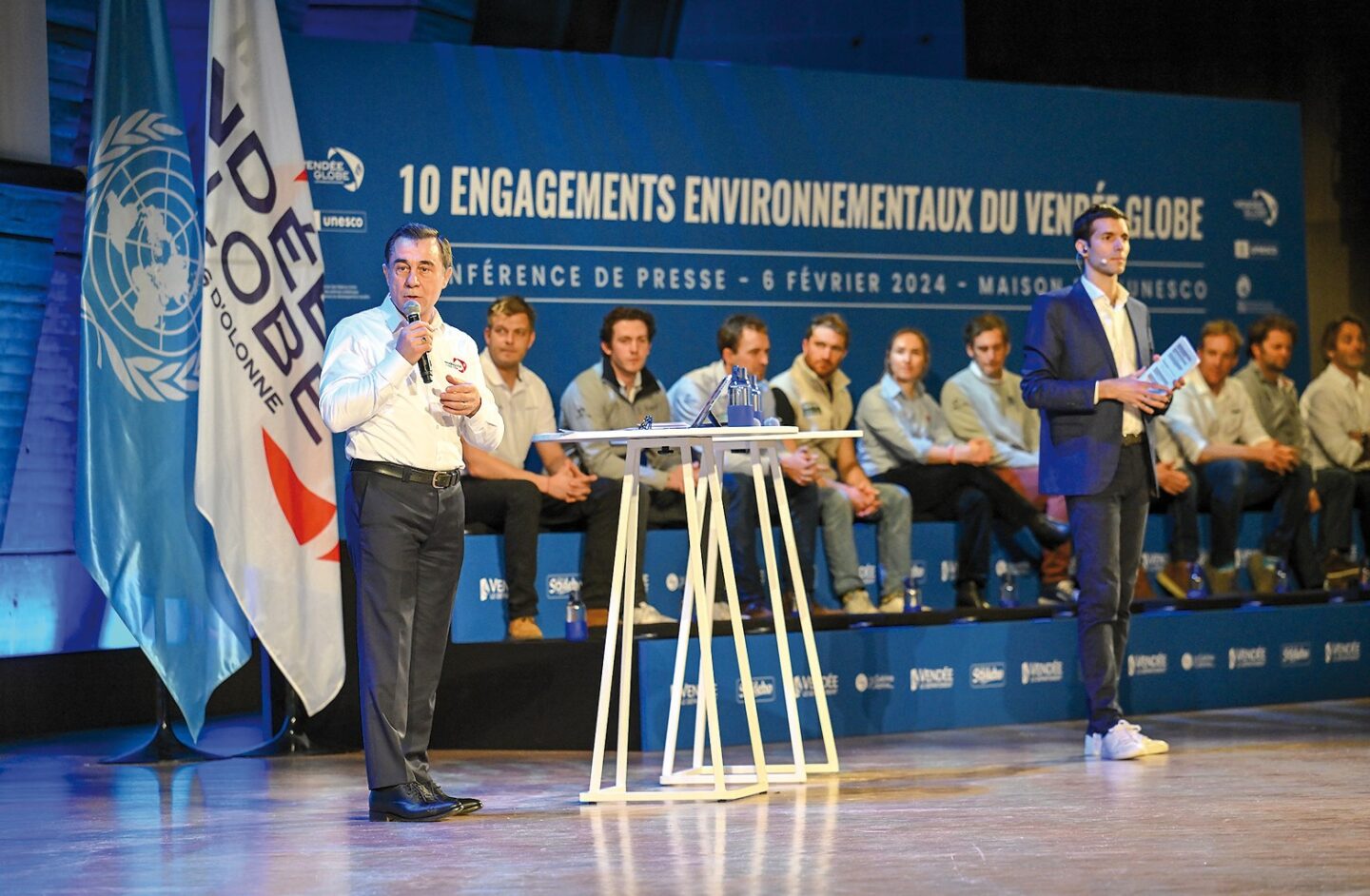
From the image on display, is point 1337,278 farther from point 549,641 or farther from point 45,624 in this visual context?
point 45,624

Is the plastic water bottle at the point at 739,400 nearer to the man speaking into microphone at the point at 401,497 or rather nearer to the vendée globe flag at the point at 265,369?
the man speaking into microphone at the point at 401,497

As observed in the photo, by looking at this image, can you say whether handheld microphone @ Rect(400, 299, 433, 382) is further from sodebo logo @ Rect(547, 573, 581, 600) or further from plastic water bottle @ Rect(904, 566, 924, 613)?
plastic water bottle @ Rect(904, 566, 924, 613)

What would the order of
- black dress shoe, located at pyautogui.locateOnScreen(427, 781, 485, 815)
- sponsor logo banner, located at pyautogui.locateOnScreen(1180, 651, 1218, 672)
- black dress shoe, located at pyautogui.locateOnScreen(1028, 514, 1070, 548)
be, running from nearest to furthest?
1. black dress shoe, located at pyautogui.locateOnScreen(427, 781, 485, 815)
2. sponsor logo banner, located at pyautogui.locateOnScreen(1180, 651, 1218, 672)
3. black dress shoe, located at pyautogui.locateOnScreen(1028, 514, 1070, 548)

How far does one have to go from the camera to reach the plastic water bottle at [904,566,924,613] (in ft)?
22.0

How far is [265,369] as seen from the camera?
18.9 ft

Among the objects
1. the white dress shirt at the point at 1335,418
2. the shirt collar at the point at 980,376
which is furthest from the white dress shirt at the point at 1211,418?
the shirt collar at the point at 980,376

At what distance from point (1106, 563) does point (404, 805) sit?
91.4 inches

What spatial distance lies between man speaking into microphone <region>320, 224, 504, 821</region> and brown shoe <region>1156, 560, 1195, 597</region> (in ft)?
13.0

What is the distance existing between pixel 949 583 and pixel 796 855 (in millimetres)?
3582

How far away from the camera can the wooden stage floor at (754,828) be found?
345 cm

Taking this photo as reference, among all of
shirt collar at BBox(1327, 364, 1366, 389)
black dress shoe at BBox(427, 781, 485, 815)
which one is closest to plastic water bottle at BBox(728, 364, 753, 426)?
black dress shoe at BBox(427, 781, 485, 815)

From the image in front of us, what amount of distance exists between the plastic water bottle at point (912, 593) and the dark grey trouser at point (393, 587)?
8.82 ft

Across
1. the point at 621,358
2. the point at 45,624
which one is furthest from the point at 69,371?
the point at 621,358

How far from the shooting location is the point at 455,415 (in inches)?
170
